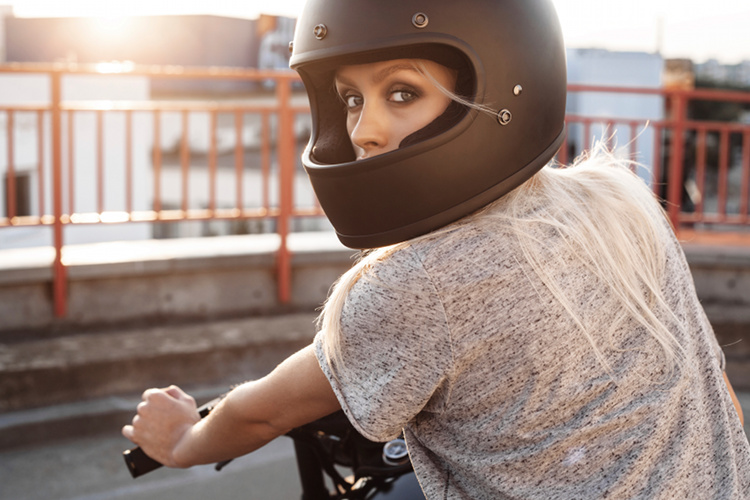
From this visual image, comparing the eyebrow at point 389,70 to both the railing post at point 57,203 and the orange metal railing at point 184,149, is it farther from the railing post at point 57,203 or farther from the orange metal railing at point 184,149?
the railing post at point 57,203

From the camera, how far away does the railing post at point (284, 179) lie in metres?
5.23

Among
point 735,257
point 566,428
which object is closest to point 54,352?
point 566,428

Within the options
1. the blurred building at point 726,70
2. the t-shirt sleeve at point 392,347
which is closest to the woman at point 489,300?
the t-shirt sleeve at point 392,347

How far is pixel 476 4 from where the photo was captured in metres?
1.27

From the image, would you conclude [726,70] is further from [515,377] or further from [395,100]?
[515,377]

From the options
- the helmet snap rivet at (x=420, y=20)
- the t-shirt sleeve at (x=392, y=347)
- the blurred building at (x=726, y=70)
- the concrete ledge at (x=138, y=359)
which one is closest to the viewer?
the t-shirt sleeve at (x=392, y=347)

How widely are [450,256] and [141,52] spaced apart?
31.8 m

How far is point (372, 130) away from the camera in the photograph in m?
1.27

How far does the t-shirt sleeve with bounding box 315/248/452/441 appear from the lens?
1.08m

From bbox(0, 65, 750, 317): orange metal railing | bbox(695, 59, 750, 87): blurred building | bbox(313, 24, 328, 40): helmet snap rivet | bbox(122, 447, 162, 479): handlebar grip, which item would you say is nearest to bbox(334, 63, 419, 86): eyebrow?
bbox(313, 24, 328, 40): helmet snap rivet

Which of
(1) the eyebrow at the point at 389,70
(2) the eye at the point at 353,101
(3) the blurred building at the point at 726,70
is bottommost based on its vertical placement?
(2) the eye at the point at 353,101

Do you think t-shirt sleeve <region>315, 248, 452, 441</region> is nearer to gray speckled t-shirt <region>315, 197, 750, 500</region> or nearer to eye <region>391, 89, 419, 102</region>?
gray speckled t-shirt <region>315, 197, 750, 500</region>

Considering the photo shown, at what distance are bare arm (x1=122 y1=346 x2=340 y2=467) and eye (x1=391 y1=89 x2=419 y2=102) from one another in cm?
41

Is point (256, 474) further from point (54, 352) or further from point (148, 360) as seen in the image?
point (54, 352)
